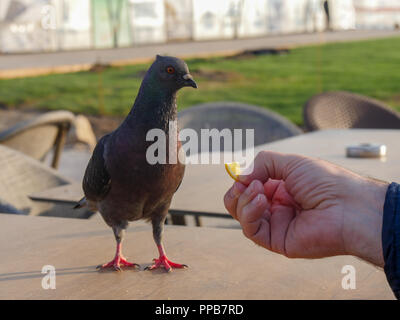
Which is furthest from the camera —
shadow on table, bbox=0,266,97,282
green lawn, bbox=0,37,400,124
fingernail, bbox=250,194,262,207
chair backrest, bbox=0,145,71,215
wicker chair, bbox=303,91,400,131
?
green lawn, bbox=0,37,400,124

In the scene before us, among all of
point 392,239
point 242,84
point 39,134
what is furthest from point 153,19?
point 392,239

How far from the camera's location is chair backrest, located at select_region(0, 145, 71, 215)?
3388 millimetres

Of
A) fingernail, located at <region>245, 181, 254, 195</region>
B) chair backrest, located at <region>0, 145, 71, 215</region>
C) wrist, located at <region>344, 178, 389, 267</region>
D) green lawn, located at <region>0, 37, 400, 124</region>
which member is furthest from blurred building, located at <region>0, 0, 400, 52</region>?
wrist, located at <region>344, 178, 389, 267</region>

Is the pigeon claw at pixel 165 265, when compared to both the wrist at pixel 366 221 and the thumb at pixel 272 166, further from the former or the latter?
the wrist at pixel 366 221

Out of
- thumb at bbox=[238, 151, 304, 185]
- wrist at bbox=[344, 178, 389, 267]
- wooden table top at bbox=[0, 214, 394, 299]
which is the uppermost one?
thumb at bbox=[238, 151, 304, 185]

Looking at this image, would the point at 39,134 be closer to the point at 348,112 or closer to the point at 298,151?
the point at 298,151

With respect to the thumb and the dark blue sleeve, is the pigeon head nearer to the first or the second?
the thumb

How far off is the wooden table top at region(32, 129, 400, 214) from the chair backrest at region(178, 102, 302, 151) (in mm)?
600

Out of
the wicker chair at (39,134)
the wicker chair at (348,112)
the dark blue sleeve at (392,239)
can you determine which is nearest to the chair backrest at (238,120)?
the wicker chair at (348,112)

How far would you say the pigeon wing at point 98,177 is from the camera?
1.68 metres

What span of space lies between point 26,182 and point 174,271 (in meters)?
2.00

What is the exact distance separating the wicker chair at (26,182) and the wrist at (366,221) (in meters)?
2.11

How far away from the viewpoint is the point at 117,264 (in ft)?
5.69

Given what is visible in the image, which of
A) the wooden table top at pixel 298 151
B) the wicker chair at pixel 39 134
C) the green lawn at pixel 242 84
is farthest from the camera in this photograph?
the green lawn at pixel 242 84
